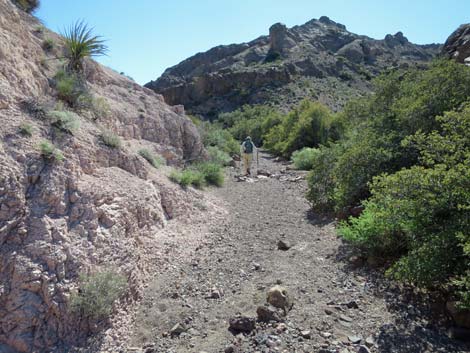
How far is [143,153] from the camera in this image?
28.3ft


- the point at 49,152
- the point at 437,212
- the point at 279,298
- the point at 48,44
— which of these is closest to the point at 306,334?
the point at 279,298

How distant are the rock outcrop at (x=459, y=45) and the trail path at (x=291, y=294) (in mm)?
6397

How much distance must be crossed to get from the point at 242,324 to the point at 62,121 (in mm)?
4853

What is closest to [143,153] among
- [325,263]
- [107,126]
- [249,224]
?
[107,126]

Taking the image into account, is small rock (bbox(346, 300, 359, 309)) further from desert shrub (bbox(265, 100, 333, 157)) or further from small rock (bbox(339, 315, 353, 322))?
desert shrub (bbox(265, 100, 333, 157))

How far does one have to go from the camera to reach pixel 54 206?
4812mm

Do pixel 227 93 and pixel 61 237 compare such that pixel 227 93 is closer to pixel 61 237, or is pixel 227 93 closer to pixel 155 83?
pixel 155 83

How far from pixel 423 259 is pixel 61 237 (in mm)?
4513

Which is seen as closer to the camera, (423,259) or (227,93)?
(423,259)

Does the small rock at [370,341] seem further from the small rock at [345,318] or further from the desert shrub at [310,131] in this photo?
the desert shrub at [310,131]

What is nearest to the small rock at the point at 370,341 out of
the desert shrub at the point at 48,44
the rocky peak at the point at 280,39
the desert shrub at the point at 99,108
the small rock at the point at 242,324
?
the small rock at the point at 242,324

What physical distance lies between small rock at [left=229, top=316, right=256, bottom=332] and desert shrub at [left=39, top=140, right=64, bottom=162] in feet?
12.1

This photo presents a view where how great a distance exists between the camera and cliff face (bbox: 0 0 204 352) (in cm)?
381

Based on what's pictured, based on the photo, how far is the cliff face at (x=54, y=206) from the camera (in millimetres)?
3814
